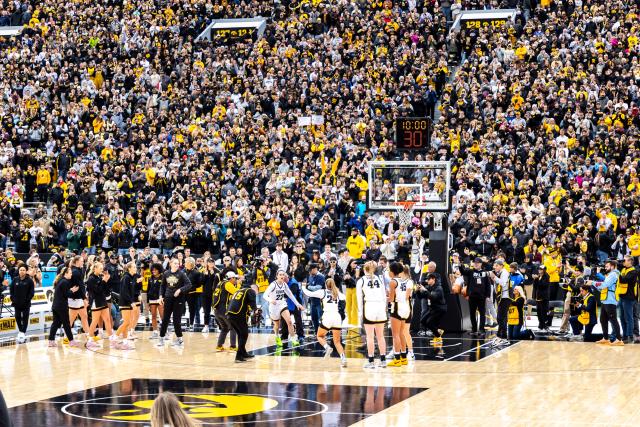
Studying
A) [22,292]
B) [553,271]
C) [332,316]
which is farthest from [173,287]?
[553,271]

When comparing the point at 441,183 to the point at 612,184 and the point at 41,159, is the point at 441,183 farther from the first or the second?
the point at 41,159

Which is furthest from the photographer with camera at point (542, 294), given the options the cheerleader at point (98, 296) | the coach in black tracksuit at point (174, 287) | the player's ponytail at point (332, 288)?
the cheerleader at point (98, 296)

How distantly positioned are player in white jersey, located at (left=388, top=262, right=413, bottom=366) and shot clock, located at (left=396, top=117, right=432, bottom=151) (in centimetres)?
594

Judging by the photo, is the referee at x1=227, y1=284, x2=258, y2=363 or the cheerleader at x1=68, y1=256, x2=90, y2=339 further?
the cheerleader at x1=68, y1=256, x2=90, y2=339

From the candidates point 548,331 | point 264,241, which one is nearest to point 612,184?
point 548,331

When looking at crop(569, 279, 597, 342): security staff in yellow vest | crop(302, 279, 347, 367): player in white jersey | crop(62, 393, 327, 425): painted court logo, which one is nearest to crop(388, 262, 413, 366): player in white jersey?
crop(302, 279, 347, 367): player in white jersey

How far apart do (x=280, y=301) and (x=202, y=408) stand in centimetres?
728

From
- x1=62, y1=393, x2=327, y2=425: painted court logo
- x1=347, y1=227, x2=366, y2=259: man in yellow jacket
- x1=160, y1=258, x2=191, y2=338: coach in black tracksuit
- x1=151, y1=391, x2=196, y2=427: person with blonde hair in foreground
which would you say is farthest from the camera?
x1=347, y1=227, x2=366, y2=259: man in yellow jacket

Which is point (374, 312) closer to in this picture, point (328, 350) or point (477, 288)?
point (328, 350)

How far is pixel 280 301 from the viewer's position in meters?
24.0

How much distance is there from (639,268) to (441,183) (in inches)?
202

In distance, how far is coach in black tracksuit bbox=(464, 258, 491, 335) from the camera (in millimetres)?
25422

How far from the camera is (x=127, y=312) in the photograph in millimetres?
24156

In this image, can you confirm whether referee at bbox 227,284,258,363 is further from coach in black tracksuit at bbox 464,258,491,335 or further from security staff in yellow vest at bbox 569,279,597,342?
security staff in yellow vest at bbox 569,279,597,342
